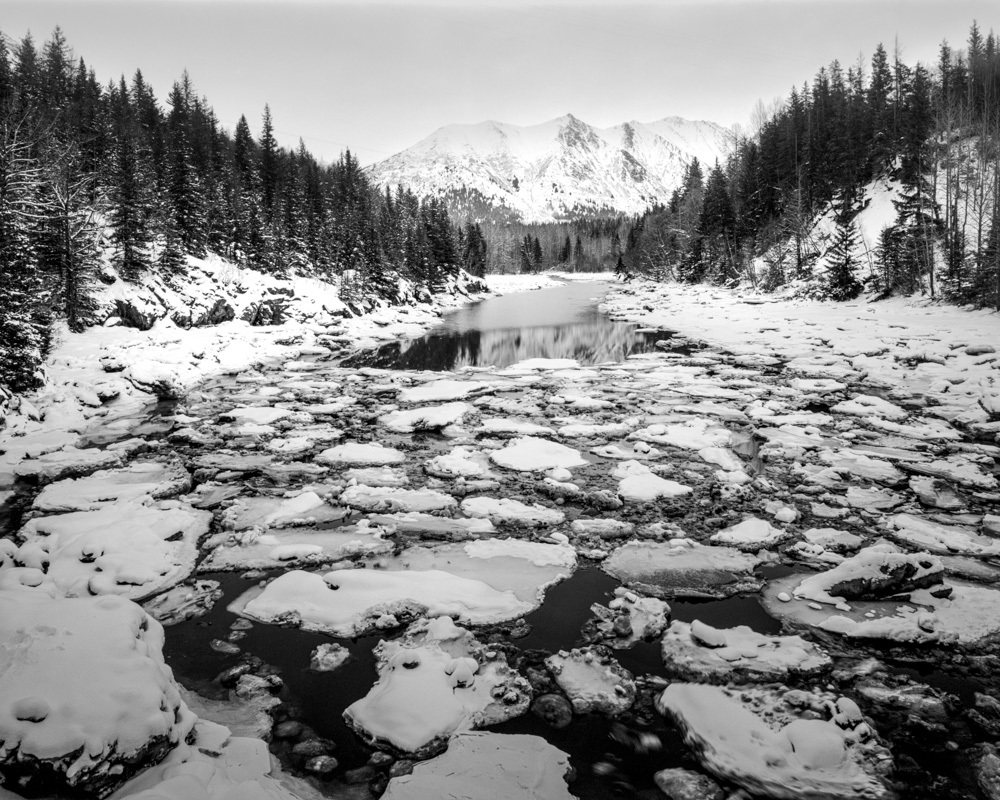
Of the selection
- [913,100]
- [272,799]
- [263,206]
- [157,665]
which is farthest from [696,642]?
[913,100]

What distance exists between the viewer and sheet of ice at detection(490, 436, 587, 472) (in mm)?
9891

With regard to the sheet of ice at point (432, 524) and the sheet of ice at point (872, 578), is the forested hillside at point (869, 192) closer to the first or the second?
the sheet of ice at point (872, 578)

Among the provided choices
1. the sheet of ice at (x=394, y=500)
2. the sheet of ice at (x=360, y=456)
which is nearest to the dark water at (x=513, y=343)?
the sheet of ice at (x=360, y=456)

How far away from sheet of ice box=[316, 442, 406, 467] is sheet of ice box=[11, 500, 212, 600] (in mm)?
2836

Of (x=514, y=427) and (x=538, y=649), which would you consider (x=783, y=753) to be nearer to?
(x=538, y=649)

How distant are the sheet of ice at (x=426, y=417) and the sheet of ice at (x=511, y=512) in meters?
4.47

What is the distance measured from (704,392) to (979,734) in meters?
12.2

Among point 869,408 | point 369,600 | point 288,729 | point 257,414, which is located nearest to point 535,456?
point 369,600

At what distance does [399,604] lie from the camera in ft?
18.2

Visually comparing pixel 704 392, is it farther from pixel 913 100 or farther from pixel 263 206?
pixel 913 100

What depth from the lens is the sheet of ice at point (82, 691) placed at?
9.63 ft

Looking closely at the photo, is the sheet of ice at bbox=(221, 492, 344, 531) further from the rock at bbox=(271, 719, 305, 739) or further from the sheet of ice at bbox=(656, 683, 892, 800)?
the sheet of ice at bbox=(656, 683, 892, 800)

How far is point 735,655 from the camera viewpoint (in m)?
4.66

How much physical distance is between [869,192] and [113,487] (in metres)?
56.6
